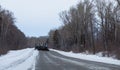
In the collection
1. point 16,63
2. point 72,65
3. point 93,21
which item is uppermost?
point 93,21

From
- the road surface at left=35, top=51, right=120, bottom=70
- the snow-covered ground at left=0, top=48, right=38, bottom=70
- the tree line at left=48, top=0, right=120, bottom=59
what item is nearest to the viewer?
the snow-covered ground at left=0, top=48, right=38, bottom=70

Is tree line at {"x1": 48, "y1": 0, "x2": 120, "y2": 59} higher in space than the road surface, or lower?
higher

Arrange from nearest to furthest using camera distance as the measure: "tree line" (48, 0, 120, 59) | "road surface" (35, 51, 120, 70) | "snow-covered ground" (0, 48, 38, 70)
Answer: "snow-covered ground" (0, 48, 38, 70), "road surface" (35, 51, 120, 70), "tree line" (48, 0, 120, 59)

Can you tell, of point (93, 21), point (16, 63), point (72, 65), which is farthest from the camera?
point (93, 21)

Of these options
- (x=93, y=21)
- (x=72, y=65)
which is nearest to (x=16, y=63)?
(x=72, y=65)

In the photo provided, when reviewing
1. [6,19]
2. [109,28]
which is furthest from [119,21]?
[6,19]

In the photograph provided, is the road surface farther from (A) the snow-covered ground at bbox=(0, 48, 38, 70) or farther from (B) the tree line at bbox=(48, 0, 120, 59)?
(B) the tree line at bbox=(48, 0, 120, 59)

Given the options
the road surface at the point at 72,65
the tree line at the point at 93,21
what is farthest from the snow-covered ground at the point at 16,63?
the tree line at the point at 93,21

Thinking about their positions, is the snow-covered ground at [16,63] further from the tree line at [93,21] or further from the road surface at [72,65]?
the tree line at [93,21]

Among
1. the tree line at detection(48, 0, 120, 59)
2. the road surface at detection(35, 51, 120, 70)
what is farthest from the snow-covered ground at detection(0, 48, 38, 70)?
the tree line at detection(48, 0, 120, 59)

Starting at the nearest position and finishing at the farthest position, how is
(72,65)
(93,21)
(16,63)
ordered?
1. (72,65)
2. (16,63)
3. (93,21)

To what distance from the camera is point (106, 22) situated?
2980 inches

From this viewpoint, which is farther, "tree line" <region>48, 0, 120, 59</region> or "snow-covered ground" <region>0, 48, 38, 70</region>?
"tree line" <region>48, 0, 120, 59</region>

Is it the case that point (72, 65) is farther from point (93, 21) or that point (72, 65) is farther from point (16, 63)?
point (93, 21)
